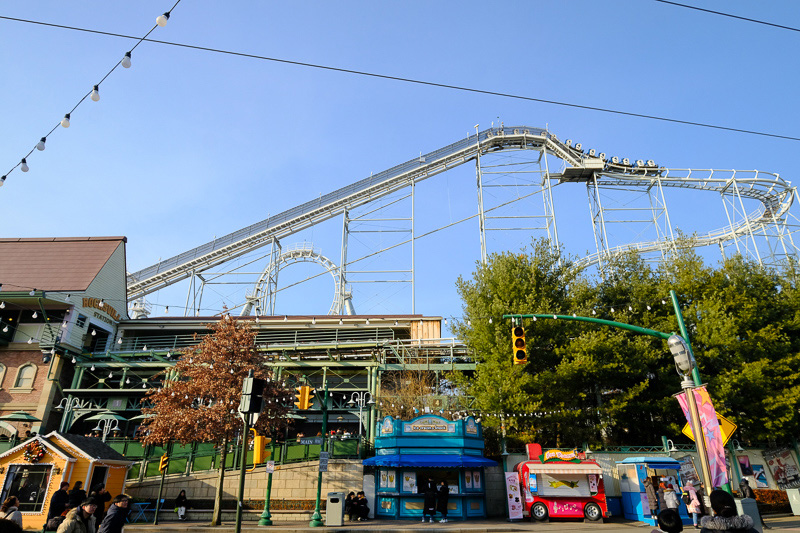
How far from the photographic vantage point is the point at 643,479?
64.5 feet

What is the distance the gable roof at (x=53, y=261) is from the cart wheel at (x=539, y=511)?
3025cm

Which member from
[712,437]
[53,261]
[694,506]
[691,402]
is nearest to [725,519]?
[712,437]

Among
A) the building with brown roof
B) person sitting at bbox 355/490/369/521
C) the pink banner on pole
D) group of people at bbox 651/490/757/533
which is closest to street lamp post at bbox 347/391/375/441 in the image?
person sitting at bbox 355/490/369/521

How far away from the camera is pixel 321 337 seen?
1352 inches

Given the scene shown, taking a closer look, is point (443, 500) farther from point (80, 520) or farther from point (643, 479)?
point (80, 520)

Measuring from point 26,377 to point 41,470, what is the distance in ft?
48.6

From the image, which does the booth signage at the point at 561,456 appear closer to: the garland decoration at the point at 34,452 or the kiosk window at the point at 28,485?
the kiosk window at the point at 28,485

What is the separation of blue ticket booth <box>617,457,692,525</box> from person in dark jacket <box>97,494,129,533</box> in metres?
17.7

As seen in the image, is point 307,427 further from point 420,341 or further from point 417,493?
point 417,493

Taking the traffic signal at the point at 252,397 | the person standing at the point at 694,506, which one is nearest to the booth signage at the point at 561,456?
the person standing at the point at 694,506

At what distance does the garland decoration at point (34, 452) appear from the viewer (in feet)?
65.2

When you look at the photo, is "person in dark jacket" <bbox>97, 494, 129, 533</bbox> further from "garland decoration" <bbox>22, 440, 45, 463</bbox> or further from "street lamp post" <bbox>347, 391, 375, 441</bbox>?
"street lamp post" <bbox>347, 391, 375, 441</bbox>

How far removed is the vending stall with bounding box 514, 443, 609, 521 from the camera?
1967cm

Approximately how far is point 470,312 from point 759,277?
16.0 metres
